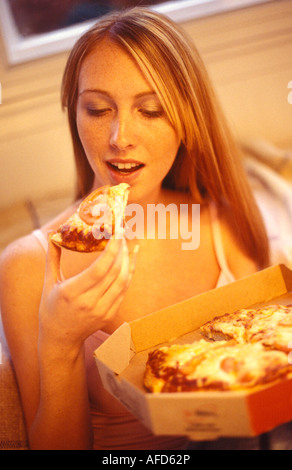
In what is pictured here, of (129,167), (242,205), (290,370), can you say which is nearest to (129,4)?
(129,167)

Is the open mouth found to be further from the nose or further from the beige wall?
the beige wall

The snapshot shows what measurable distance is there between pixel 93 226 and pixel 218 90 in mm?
1226

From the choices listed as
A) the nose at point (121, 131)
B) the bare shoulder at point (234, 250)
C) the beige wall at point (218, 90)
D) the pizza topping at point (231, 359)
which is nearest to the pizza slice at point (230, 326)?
the pizza topping at point (231, 359)

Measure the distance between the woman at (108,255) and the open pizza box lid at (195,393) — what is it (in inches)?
3.9

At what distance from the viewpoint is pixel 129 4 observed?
4.23ft

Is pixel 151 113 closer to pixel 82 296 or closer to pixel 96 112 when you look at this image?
pixel 96 112

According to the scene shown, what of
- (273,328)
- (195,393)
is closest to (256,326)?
(273,328)

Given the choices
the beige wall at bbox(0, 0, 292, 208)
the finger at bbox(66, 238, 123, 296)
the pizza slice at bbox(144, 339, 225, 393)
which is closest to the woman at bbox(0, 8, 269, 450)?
the finger at bbox(66, 238, 123, 296)

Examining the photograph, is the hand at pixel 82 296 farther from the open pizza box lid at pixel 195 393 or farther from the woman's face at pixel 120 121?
the woman's face at pixel 120 121

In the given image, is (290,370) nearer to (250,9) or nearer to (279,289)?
(279,289)

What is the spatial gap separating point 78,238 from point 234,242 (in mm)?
649

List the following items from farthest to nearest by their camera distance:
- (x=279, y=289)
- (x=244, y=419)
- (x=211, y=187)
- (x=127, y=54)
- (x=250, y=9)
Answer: (x=250, y=9) < (x=211, y=187) < (x=279, y=289) < (x=127, y=54) < (x=244, y=419)

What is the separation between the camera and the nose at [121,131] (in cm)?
108

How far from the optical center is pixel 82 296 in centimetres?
94
